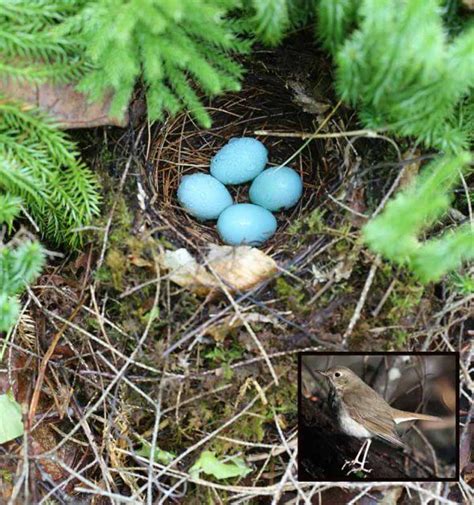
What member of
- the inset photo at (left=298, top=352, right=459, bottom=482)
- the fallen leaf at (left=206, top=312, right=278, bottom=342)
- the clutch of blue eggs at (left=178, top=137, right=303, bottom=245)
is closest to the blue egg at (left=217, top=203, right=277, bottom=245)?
the clutch of blue eggs at (left=178, top=137, right=303, bottom=245)

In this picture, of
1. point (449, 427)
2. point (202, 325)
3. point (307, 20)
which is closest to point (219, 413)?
point (202, 325)

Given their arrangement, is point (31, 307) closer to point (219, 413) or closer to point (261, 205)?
point (219, 413)

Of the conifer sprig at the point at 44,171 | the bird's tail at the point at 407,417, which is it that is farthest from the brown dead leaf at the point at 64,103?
the bird's tail at the point at 407,417

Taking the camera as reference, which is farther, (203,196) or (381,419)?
(203,196)

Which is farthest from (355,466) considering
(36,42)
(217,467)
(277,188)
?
(36,42)

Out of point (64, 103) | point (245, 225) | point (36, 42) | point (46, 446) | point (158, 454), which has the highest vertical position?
point (36, 42)

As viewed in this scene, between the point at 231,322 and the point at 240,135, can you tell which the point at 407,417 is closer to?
the point at 231,322

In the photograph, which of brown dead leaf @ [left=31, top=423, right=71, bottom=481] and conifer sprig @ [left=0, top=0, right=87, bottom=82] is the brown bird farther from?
conifer sprig @ [left=0, top=0, right=87, bottom=82]

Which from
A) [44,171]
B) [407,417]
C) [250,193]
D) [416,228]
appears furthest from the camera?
[250,193]
